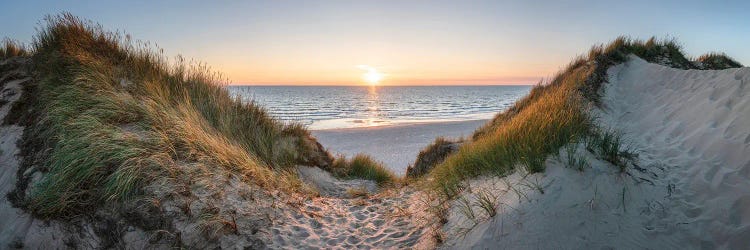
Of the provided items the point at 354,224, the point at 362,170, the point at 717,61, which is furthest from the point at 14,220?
the point at 717,61

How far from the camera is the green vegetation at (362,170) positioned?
9.94 m

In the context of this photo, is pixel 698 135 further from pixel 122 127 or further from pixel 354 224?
pixel 122 127

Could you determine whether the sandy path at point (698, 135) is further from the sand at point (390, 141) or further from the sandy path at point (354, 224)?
the sand at point (390, 141)

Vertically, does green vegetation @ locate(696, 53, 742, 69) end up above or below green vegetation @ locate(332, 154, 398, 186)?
above

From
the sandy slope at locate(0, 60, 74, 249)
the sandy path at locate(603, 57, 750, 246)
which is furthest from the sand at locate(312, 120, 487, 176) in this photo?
the sandy slope at locate(0, 60, 74, 249)

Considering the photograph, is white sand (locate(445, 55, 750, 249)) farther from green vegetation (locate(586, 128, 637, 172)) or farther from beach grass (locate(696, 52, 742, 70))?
beach grass (locate(696, 52, 742, 70))

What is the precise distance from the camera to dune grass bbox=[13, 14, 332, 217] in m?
4.37

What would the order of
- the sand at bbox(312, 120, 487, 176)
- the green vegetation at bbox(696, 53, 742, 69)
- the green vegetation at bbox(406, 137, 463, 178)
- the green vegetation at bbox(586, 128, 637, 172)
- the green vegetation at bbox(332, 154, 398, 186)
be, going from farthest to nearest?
the sand at bbox(312, 120, 487, 176)
the green vegetation at bbox(696, 53, 742, 69)
the green vegetation at bbox(406, 137, 463, 178)
the green vegetation at bbox(332, 154, 398, 186)
the green vegetation at bbox(586, 128, 637, 172)

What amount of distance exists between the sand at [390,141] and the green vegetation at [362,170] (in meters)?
2.25

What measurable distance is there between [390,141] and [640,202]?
47.2ft

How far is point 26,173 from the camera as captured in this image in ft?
15.9

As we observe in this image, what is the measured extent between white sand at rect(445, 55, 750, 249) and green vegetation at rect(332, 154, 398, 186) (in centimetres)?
499

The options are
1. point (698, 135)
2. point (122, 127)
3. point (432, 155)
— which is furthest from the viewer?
point (432, 155)

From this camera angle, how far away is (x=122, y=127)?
5223 millimetres
